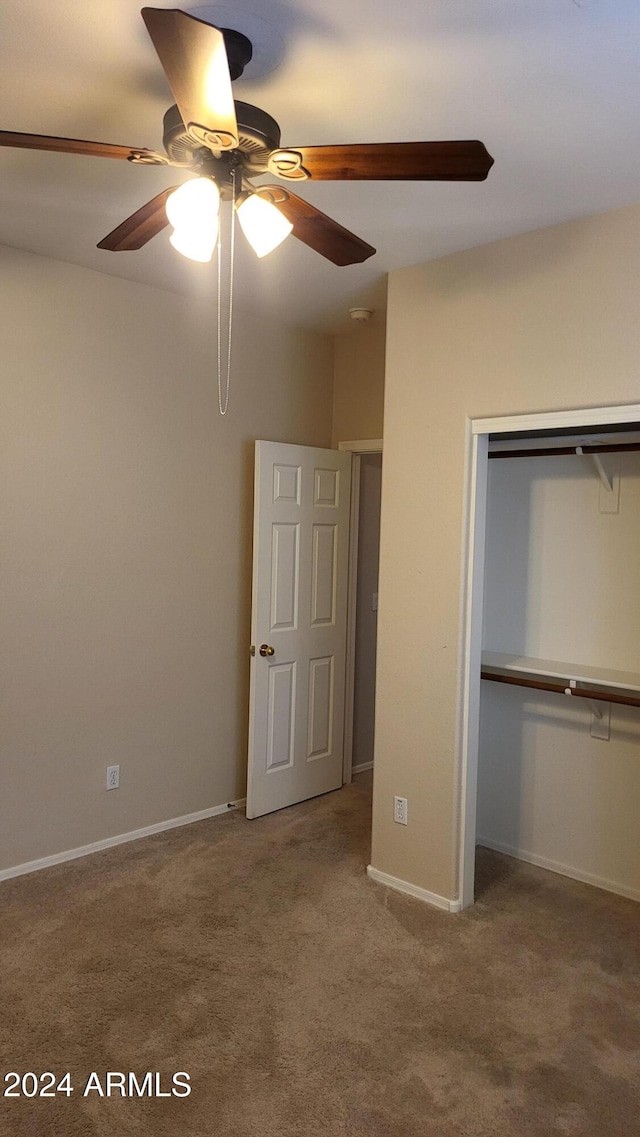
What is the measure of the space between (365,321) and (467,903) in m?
2.75

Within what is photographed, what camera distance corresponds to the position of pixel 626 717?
3.09m

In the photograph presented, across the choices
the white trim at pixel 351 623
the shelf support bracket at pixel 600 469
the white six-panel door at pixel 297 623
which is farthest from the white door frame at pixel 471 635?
the white trim at pixel 351 623

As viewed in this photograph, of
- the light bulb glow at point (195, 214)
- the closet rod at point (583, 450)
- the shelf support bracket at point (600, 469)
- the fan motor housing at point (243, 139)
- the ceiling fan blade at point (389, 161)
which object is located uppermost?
the fan motor housing at point (243, 139)

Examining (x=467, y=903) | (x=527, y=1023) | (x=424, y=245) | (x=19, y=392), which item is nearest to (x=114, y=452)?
(x=19, y=392)

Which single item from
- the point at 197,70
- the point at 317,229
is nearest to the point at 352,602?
the point at 317,229

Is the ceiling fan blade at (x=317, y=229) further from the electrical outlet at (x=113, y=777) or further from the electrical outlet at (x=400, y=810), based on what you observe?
the electrical outlet at (x=113, y=777)

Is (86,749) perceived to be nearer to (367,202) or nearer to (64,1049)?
(64,1049)

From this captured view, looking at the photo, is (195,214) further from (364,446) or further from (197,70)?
(364,446)

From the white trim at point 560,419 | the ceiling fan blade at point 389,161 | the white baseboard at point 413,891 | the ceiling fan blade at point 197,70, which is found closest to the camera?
the ceiling fan blade at point 197,70

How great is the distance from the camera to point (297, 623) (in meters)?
3.99

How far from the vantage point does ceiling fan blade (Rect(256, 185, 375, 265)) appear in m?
1.74

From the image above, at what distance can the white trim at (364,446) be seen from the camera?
4.11 m

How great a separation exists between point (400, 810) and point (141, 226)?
7.82 ft

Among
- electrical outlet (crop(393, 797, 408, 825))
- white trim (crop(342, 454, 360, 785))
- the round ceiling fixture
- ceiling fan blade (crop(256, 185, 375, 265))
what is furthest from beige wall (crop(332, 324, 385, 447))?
the round ceiling fixture
